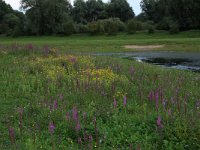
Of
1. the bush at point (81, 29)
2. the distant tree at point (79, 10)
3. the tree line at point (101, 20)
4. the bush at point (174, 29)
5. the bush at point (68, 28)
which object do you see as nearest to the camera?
the bush at point (174, 29)

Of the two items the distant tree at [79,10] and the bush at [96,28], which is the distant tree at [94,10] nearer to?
the distant tree at [79,10]

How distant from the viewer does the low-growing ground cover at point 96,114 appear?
7.23m

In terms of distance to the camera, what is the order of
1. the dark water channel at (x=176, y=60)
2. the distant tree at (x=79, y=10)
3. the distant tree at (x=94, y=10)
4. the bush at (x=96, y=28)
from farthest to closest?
the distant tree at (x=94, y=10) → the distant tree at (x=79, y=10) → the bush at (x=96, y=28) → the dark water channel at (x=176, y=60)

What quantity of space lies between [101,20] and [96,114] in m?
95.7

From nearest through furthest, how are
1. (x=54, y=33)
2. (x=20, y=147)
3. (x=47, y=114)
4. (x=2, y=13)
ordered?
(x=20, y=147), (x=47, y=114), (x=54, y=33), (x=2, y=13)

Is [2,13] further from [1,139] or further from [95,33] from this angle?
[1,139]

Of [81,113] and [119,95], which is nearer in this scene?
[81,113]

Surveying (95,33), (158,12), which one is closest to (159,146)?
(95,33)

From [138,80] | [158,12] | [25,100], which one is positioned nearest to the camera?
[25,100]

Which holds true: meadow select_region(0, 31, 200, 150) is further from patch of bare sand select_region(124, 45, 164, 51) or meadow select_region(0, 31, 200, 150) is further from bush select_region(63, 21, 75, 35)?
bush select_region(63, 21, 75, 35)

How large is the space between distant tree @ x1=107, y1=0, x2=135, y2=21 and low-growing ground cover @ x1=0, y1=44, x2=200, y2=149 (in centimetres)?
12609

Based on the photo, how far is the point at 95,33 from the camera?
96.6 m

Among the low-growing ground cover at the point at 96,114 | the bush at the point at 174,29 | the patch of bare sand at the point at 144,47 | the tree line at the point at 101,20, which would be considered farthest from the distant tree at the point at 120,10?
the low-growing ground cover at the point at 96,114

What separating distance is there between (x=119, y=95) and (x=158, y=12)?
113 m
